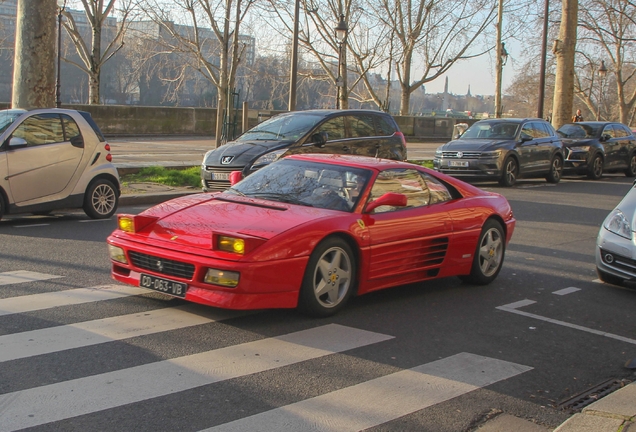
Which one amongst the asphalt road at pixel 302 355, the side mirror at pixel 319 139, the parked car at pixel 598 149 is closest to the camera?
the asphalt road at pixel 302 355

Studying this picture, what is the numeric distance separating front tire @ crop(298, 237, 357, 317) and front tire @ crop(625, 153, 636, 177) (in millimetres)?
21346

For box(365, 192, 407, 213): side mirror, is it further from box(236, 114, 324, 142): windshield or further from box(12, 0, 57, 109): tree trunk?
box(12, 0, 57, 109): tree trunk

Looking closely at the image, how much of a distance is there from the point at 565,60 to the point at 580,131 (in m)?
9.80

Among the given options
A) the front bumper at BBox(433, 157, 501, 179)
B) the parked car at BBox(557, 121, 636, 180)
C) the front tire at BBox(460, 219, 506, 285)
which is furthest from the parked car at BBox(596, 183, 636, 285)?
the parked car at BBox(557, 121, 636, 180)

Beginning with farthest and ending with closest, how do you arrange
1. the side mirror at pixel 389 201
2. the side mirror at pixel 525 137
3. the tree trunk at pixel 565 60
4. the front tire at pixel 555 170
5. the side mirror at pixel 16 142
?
1. the tree trunk at pixel 565 60
2. the front tire at pixel 555 170
3. the side mirror at pixel 525 137
4. the side mirror at pixel 16 142
5. the side mirror at pixel 389 201

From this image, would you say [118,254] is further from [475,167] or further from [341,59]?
[341,59]

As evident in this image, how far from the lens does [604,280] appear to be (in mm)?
8664

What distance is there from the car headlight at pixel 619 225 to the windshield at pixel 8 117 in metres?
7.87

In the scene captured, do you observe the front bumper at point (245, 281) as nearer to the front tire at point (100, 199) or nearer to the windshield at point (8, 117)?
the windshield at point (8, 117)

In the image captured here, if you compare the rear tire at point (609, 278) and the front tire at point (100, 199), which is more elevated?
the front tire at point (100, 199)

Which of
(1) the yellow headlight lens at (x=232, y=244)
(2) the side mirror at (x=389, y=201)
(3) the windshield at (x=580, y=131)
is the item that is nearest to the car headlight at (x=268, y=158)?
(2) the side mirror at (x=389, y=201)

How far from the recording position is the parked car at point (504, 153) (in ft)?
64.5

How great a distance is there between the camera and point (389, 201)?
692 cm

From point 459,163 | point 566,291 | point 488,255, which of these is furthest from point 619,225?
point 459,163
